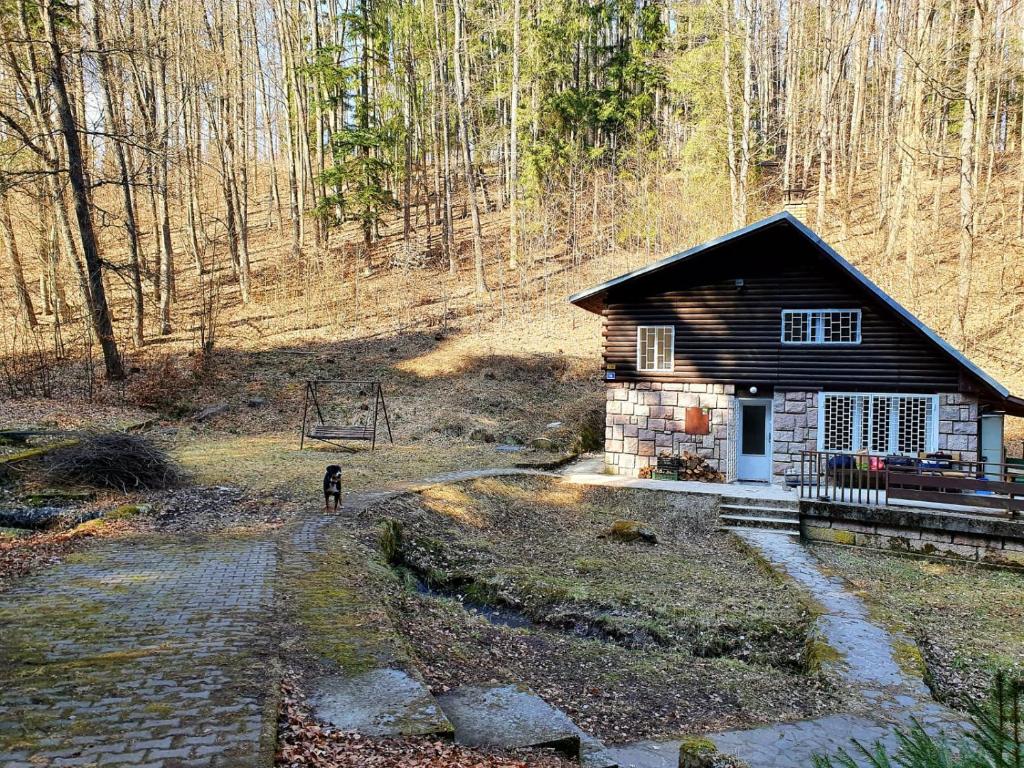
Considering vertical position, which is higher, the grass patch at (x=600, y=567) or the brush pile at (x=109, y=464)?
the brush pile at (x=109, y=464)

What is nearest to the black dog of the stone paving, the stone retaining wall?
the stone paving

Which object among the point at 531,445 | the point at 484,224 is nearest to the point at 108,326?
the point at 531,445

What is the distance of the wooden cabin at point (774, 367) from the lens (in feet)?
51.7

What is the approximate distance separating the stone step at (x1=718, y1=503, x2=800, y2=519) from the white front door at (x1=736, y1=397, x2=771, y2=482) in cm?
248

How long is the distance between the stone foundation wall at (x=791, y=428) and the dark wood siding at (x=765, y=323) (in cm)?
38

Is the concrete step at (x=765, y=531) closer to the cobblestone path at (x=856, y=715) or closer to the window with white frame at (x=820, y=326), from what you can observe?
A: the cobblestone path at (x=856, y=715)

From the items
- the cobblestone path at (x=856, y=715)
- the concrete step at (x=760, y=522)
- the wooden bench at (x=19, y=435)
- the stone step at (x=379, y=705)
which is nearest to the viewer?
the stone step at (x=379, y=705)

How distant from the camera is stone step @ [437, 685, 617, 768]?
541 cm

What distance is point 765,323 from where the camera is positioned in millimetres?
16844

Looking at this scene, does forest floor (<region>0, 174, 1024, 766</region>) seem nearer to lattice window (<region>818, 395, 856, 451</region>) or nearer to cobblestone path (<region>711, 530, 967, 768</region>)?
cobblestone path (<region>711, 530, 967, 768</region>)

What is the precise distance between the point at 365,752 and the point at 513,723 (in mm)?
1513

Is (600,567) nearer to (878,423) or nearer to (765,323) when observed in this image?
(765,323)

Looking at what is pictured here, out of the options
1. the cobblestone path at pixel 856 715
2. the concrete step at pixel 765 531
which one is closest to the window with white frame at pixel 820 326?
the concrete step at pixel 765 531

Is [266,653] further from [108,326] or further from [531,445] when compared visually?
[108,326]
